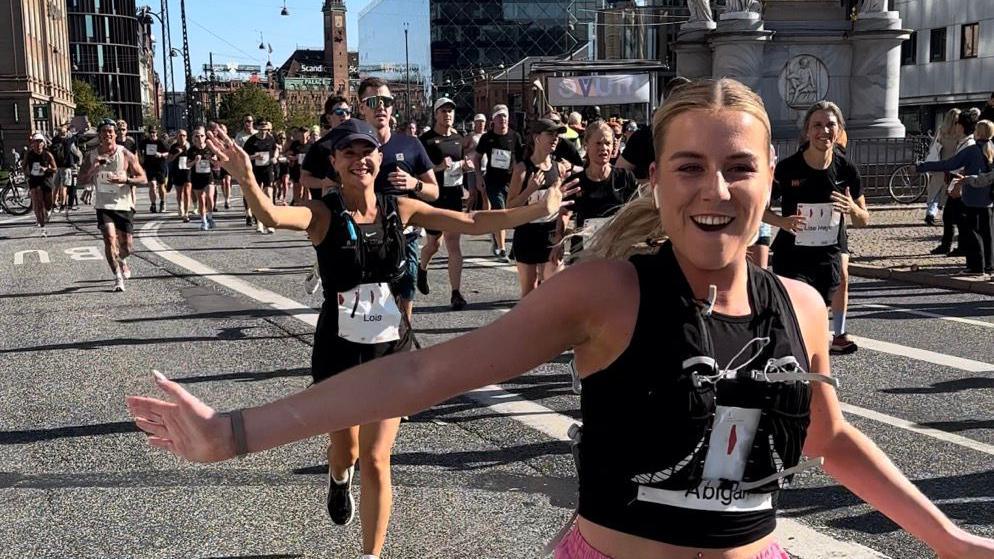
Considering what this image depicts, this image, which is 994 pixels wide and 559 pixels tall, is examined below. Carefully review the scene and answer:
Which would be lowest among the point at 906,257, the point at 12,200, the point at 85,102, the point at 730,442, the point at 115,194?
the point at 906,257

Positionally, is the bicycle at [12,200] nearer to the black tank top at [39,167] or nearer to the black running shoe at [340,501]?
the black tank top at [39,167]

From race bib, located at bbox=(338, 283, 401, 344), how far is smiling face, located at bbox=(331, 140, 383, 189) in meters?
0.48

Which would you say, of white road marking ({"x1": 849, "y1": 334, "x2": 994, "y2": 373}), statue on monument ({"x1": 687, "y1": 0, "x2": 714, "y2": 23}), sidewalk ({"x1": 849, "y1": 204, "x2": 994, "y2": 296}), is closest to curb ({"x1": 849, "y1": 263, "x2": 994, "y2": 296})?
sidewalk ({"x1": 849, "y1": 204, "x2": 994, "y2": 296})

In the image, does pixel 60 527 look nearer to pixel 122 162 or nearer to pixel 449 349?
pixel 449 349

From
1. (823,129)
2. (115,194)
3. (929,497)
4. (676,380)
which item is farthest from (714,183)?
(115,194)

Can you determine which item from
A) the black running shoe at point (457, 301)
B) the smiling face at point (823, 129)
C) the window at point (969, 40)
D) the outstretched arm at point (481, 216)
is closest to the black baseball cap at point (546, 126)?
the smiling face at point (823, 129)

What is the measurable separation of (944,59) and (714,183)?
57.6 metres

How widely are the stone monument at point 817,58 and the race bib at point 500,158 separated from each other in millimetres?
11902

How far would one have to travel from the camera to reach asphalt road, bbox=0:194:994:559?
201 inches

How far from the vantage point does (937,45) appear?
55531 mm

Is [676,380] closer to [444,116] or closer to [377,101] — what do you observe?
[377,101]

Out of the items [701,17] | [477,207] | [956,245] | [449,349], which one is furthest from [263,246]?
[449,349]

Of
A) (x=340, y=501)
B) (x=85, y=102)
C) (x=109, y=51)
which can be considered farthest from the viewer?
(x=109, y=51)

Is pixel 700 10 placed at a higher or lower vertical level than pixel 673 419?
higher
